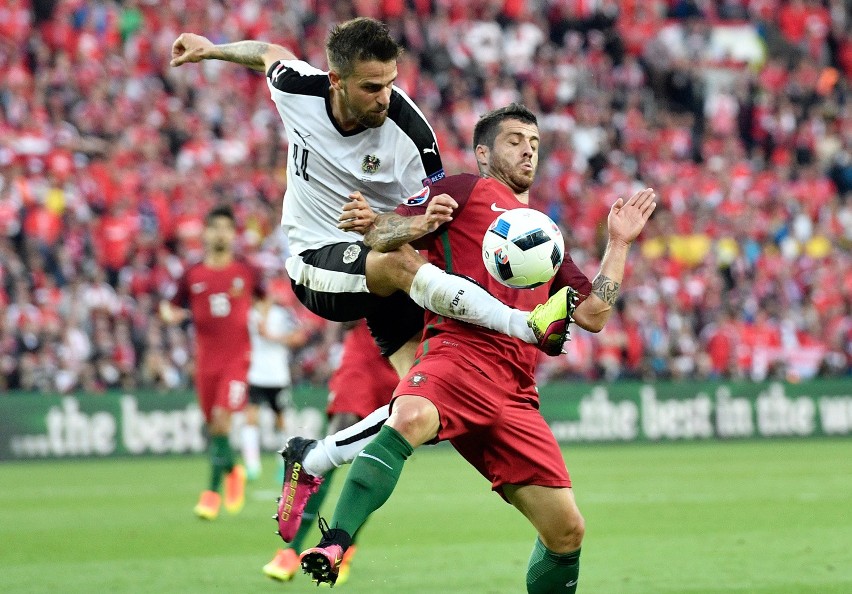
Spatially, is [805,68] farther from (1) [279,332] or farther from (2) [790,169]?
(1) [279,332]

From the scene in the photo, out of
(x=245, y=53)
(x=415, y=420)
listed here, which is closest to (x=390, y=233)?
(x=415, y=420)

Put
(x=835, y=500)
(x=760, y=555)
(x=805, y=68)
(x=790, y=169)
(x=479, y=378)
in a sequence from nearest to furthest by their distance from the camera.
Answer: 1. (x=479, y=378)
2. (x=760, y=555)
3. (x=835, y=500)
4. (x=790, y=169)
5. (x=805, y=68)

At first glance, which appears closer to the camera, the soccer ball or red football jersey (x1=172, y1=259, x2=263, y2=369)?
the soccer ball

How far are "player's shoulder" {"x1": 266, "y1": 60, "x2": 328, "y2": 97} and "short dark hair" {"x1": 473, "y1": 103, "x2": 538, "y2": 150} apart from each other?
939mm

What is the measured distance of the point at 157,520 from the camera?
38.8ft

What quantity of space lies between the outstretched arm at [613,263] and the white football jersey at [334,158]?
1131 millimetres

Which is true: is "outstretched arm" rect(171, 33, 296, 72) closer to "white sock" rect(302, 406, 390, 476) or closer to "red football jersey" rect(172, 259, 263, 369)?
"white sock" rect(302, 406, 390, 476)

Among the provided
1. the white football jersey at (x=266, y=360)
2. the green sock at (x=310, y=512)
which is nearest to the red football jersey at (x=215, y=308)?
the white football jersey at (x=266, y=360)

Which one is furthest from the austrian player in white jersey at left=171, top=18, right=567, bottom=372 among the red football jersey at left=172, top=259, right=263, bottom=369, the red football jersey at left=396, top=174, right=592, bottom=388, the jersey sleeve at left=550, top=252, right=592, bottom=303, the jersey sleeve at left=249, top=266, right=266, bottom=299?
the jersey sleeve at left=249, top=266, right=266, bottom=299

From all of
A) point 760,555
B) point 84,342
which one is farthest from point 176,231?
point 760,555

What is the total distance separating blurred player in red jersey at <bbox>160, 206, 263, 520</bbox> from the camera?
12.4 metres

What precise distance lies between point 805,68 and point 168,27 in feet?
43.6

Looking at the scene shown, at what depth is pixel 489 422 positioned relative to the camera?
235 inches

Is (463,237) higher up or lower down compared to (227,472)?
higher up
